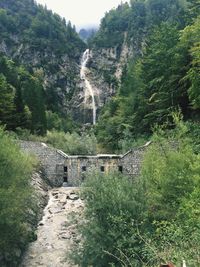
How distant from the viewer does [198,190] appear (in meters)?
18.7

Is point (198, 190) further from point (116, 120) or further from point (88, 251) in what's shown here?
point (116, 120)

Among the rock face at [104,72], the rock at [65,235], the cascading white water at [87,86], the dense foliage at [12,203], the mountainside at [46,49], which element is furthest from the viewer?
the mountainside at [46,49]

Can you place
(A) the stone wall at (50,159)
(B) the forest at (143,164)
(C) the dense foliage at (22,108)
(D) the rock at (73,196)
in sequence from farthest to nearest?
(C) the dense foliage at (22,108), (A) the stone wall at (50,159), (D) the rock at (73,196), (B) the forest at (143,164)

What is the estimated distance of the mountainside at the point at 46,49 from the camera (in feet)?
372

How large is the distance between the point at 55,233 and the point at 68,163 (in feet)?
36.8

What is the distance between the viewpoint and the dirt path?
25078 millimetres

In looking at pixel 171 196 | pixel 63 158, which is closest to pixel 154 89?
pixel 63 158

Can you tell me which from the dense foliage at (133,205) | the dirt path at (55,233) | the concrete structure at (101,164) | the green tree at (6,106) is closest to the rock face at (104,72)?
the green tree at (6,106)

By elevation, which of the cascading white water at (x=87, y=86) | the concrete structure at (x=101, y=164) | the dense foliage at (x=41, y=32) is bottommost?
the concrete structure at (x=101, y=164)

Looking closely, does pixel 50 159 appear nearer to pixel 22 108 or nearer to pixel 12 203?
pixel 22 108

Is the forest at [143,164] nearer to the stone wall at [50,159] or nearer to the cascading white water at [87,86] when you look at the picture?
the stone wall at [50,159]

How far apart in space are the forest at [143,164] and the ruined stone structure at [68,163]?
2212 millimetres

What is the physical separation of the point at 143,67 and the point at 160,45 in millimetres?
3817

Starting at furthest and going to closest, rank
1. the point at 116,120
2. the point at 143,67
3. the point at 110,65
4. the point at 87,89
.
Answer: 1. the point at 110,65
2. the point at 87,89
3. the point at 116,120
4. the point at 143,67
